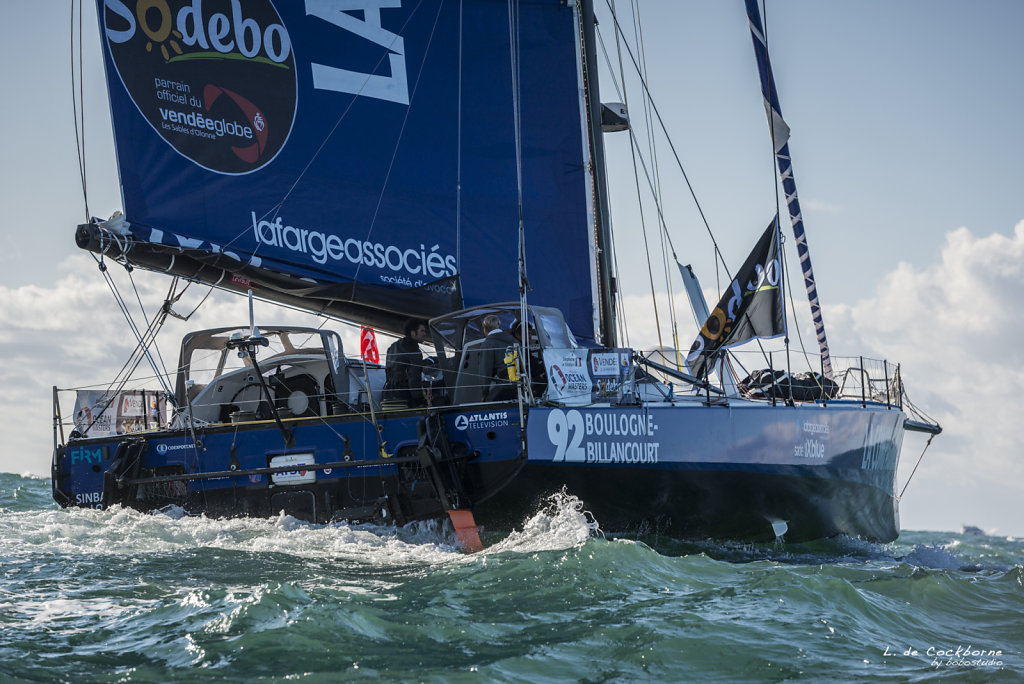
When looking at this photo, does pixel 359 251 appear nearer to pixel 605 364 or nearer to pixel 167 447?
pixel 167 447

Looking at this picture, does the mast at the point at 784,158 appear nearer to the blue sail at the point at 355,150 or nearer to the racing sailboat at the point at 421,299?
the racing sailboat at the point at 421,299

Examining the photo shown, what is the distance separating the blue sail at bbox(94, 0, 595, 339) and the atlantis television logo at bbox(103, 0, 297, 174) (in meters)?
0.02

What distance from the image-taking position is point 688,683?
16.7 ft

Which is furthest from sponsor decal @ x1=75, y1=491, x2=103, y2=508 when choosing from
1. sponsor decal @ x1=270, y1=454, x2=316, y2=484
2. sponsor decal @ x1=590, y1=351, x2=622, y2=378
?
sponsor decal @ x1=590, y1=351, x2=622, y2=378

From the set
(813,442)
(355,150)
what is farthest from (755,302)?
(355,150)

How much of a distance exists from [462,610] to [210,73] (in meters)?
9.05

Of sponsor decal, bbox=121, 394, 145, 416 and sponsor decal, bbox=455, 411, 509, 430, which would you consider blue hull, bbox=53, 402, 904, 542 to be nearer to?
sponsor decal, bbox=455, 411, 509, 430

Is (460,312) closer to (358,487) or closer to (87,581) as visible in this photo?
(358,487)

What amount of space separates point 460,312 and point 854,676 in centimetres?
658

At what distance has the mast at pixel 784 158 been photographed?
13906mm

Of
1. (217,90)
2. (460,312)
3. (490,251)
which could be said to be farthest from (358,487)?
(217,90)

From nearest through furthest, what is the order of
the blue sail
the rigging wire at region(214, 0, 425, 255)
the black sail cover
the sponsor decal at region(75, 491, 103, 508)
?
the sponsor decal at region(75, 491, 103, 508) < the black sail cover < the blue sail < the rigging wire at region(214, 0, 425, 255)

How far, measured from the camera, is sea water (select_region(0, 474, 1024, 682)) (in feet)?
17.1

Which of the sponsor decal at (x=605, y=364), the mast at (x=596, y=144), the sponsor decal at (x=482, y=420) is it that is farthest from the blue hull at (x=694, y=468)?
the mast at (x=596, y=144)
